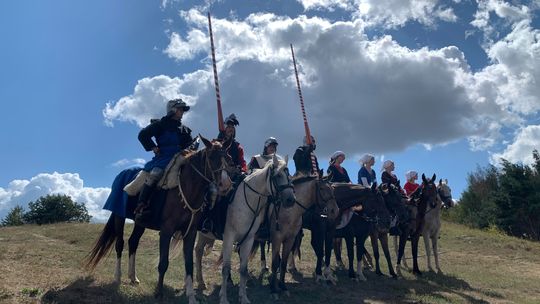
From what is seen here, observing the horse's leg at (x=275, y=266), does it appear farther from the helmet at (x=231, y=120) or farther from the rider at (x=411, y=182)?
the rider at (x=411, y=182)

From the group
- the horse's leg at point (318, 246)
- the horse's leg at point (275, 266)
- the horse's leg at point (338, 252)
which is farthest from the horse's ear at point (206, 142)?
the horse's leg at point (338, 252)

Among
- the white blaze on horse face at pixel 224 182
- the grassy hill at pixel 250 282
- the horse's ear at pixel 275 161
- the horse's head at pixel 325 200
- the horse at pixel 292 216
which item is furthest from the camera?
the horse's head at pixel 325 200

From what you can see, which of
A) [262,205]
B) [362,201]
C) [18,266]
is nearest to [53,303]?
[18,266]

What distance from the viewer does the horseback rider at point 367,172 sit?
46.5 ft

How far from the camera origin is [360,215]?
12.8m

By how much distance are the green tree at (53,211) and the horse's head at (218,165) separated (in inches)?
1304

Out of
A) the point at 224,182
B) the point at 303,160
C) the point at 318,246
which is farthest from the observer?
the point at 303,160

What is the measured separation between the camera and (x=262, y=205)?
9.19 meters

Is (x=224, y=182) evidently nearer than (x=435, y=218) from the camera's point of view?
Yes

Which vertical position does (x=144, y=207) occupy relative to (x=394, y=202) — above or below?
below

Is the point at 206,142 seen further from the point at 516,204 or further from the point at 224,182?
the point at 516,204

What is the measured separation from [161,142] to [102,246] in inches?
113

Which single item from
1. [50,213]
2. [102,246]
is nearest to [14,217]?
[50,213]

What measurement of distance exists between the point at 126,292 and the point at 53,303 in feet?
4.89
